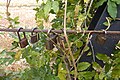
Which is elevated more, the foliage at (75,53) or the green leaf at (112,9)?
the green leaf at (112,9)

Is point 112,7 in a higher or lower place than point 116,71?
higher

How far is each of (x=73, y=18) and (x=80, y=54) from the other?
6.5 inches

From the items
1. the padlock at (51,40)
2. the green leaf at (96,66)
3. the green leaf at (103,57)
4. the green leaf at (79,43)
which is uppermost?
the padlock at (51,40)

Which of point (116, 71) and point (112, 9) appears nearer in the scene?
point (112, 9)

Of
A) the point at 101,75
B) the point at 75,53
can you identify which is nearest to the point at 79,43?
the point at 75,53

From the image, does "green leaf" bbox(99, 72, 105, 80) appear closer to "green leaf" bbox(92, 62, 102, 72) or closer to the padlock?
"green leaf" bbox(92, 62, 102, 72)

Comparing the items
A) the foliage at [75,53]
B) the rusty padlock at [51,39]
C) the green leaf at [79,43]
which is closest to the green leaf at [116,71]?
the foliage at [75,53]

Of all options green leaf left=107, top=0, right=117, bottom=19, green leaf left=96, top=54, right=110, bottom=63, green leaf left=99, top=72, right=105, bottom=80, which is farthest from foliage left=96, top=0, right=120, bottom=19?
green leaf left=99, top=72, right=105, bottom=80

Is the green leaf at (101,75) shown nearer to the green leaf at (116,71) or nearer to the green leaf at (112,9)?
the green leaf at (116,71)

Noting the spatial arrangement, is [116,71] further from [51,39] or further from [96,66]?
[51,39]

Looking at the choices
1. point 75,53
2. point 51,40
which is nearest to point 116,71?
point 75,53

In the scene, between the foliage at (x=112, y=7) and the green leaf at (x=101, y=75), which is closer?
the foliage at (x=112, y=7)

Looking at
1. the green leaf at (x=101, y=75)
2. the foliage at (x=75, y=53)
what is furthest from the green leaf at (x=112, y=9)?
the green leaf at (x=101, y=75)

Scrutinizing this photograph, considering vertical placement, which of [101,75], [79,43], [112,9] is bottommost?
[101,75]
